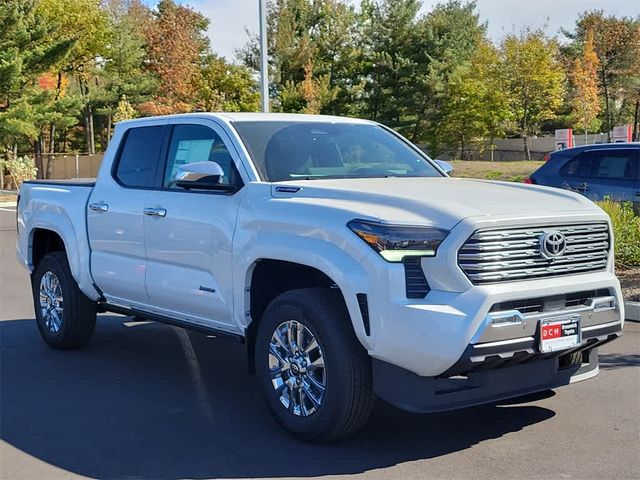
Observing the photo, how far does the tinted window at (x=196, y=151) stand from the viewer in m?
5.63

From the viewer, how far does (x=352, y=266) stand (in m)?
4.48

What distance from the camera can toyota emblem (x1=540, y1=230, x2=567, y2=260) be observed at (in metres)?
4.58

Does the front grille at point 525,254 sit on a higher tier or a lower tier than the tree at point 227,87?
lower

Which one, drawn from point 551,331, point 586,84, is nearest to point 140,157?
point 551,331

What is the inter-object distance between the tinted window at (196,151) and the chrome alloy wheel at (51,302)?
1.89 metres

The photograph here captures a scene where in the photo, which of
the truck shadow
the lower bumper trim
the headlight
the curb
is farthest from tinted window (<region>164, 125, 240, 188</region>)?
the curb

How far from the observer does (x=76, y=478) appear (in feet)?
14.6

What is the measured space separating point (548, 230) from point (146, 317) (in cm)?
330

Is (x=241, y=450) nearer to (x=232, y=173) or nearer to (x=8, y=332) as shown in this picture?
(x=232, y=173)

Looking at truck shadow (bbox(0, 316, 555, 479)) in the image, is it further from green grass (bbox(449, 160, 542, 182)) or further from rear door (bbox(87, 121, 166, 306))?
green grass (bbox(449, 160, 542, 182))

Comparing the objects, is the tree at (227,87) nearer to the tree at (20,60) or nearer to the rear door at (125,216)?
the tree at (20,60)

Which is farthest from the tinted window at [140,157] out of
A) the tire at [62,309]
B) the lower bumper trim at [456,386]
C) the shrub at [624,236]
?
the shrub at [624,236]

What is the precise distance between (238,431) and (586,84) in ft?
139

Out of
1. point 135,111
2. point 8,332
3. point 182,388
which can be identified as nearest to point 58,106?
point 135,111
